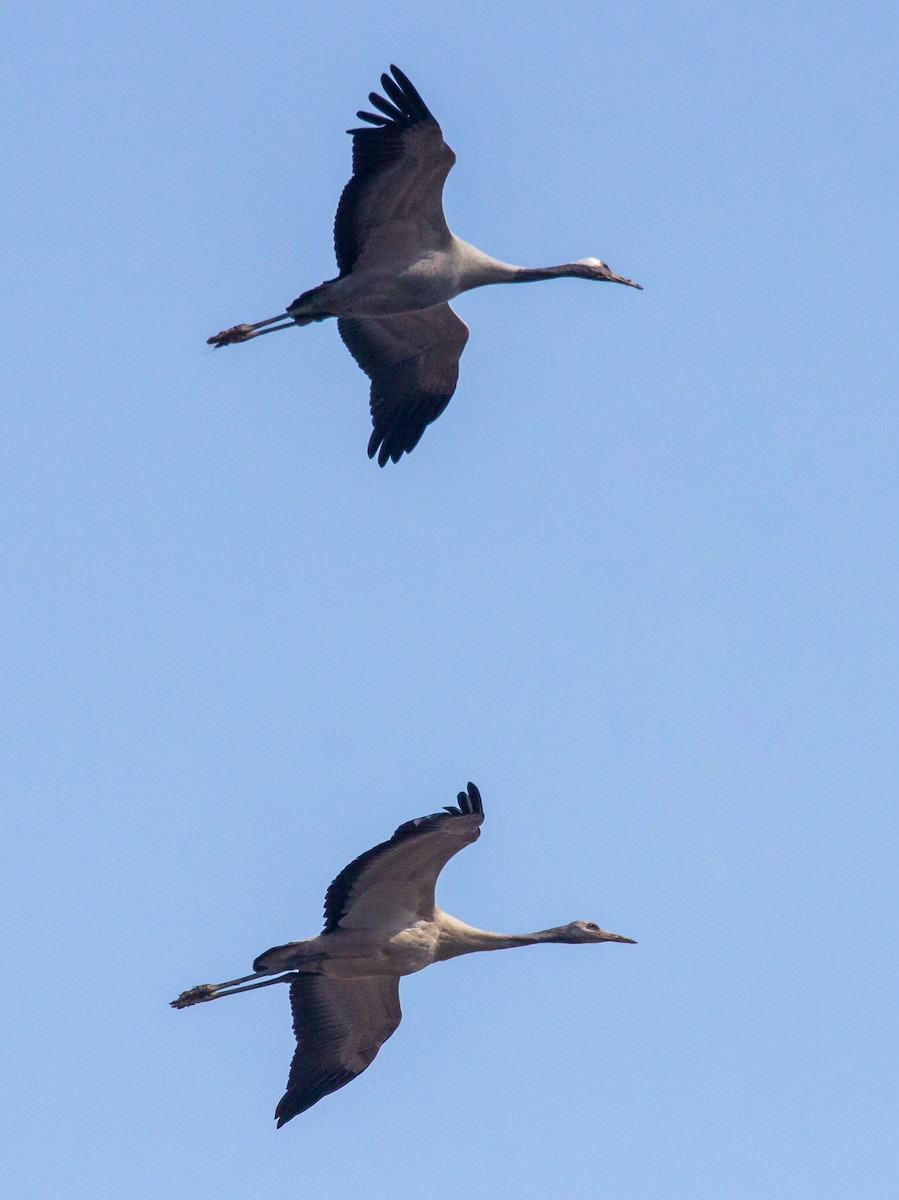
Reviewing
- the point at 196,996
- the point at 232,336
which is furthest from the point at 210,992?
the point at 232,336

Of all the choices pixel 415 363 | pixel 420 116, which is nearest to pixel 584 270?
pixel 415 363

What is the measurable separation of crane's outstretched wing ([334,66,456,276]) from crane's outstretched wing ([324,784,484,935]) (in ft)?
19.9

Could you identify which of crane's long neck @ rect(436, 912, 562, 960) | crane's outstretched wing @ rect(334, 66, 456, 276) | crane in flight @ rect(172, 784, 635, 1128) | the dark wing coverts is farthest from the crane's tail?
crane's outstretched wing @ rect(334, 66, 456, 276)

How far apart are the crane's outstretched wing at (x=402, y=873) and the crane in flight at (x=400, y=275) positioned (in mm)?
5597

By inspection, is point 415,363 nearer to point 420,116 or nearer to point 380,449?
point 380,449

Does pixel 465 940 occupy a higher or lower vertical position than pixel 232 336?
lower

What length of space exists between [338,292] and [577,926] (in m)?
6.95

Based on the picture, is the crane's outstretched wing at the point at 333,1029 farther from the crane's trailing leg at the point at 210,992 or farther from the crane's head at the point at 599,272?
the crane's head at the point at 599,272

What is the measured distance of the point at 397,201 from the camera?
23734mm

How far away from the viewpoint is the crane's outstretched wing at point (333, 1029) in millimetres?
23219

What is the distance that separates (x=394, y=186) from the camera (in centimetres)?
2358

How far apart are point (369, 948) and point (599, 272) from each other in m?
8.32

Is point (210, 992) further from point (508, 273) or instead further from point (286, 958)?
point (508, 273)

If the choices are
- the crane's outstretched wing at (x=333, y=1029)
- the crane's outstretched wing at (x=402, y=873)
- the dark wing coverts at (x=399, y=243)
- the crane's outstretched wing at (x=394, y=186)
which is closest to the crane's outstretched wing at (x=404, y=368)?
the dark wing coverts at (x=399, y=243)
